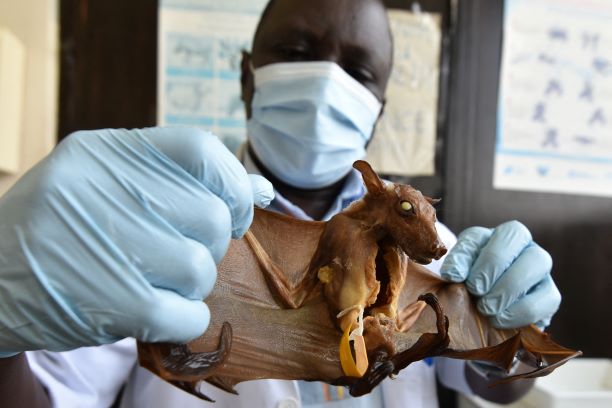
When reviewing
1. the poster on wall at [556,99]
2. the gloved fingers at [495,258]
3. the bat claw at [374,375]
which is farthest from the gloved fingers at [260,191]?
the poster on wall at [556,99]

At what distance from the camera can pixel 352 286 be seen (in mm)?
551

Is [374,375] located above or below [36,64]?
below

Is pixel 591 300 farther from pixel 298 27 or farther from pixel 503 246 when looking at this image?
pixel 298 27

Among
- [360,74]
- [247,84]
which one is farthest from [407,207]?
[247,84]

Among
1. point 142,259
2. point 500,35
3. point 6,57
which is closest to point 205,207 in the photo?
point 142,259

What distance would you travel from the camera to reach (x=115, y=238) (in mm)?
435

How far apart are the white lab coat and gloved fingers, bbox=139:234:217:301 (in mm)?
442

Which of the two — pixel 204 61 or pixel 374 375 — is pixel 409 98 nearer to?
pixel 204 61

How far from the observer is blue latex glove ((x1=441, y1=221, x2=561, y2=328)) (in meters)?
0.69

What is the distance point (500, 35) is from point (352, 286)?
1.37 m

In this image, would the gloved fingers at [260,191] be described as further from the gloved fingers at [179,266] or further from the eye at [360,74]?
the eye at [360,74]

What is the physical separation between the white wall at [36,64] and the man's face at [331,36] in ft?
2.48

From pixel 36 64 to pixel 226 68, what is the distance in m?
0.55

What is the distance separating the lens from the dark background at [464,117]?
54.8 inches
